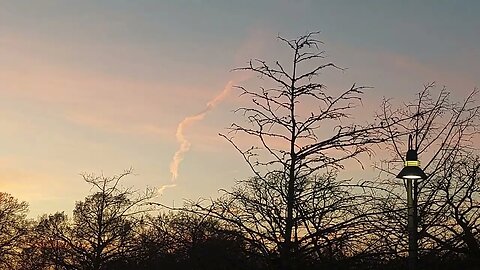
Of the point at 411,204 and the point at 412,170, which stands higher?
the point at 412,170

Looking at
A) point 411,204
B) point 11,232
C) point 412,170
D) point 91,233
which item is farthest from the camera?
point 11,232

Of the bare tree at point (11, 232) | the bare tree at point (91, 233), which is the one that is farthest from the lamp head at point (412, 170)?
the bare tree at point (11, 232)

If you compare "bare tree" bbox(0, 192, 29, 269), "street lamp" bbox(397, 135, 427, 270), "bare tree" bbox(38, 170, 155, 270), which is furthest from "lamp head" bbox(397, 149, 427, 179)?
"bare tree" bbox(0, 192, 29, 269)

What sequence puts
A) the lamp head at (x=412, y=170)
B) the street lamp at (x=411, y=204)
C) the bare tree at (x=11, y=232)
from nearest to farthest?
the street lamp at (x=411, y=204)
the lamp head at (x=412, y=170)
the bare tree at (x=11, y=232)

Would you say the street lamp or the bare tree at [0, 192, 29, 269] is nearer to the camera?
the street lamp

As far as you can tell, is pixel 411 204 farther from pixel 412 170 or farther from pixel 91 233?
pixel 91 233

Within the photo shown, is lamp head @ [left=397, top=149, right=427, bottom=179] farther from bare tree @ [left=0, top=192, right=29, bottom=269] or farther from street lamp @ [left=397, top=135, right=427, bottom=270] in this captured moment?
bare tree @ [left=0, top=192, right=29, bottom=269]

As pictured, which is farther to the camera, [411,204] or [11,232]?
[11,232]

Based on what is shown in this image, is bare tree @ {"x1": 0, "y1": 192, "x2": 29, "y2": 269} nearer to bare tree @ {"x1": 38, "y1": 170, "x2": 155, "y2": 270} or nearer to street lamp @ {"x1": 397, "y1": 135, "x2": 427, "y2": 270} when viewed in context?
bare tree @ {"x1": 38, "y1": 170, "x2": 155, "y2": 270}

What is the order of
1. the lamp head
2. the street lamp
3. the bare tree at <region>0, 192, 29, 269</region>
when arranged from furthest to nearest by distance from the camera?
the bare tree at <region>0, 192, 29, 269</region> → the lamp head → the street lamp

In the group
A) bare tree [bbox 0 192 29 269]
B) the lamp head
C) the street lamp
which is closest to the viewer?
the street lamp

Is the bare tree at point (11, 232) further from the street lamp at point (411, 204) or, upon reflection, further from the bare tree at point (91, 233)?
the street lamp at point (411, 204)

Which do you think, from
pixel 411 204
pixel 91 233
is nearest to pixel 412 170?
pixel 411 204

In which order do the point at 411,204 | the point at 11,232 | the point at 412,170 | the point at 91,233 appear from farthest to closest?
the point at 11,232 → the point at 91,233 → the point at 412,170 → the point at 411,204
